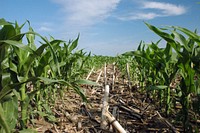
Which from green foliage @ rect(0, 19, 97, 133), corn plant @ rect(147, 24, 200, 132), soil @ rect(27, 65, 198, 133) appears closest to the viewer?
green foliage @ rect(0, 19, 97, 133)

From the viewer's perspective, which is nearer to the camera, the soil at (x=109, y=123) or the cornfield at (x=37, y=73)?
the cornfield at (x=37, y=73)

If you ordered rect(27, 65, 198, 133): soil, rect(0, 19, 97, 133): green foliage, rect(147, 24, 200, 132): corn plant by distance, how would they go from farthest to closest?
rect(27, 65, 198, 133): soil
rect(147, 24, 200, 132): corn plant
rect(0, 19, 97, 133): green foliage

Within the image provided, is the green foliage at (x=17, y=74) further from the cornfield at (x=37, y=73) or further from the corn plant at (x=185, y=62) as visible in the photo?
the corn plant at (x=185, y=62)

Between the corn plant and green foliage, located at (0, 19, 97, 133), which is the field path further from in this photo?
green foliage, located at (0, 19, 97, 133)

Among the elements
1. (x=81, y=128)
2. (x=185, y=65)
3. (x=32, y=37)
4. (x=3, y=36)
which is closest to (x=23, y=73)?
(x=3, y=36)

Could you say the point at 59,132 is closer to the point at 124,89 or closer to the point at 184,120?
the point at 184,120

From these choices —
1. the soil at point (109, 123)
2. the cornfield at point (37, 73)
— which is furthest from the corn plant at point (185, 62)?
the soil at point (109, 123)

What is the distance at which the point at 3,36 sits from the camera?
1.47 metres

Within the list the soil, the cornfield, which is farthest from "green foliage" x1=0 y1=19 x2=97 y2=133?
the soil

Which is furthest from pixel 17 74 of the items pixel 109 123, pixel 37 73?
pixel 109 123

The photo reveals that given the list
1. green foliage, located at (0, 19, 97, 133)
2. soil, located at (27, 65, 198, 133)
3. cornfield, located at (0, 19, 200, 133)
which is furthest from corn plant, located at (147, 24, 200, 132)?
green foliage, located at (0, 19, 97, 133)

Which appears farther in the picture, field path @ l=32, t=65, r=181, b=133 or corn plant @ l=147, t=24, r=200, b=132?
field path @ l=32, t=65, r=181, b=133

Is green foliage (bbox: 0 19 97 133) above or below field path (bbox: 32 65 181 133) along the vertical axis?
above

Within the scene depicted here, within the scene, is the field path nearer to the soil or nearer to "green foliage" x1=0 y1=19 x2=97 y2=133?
the soil
